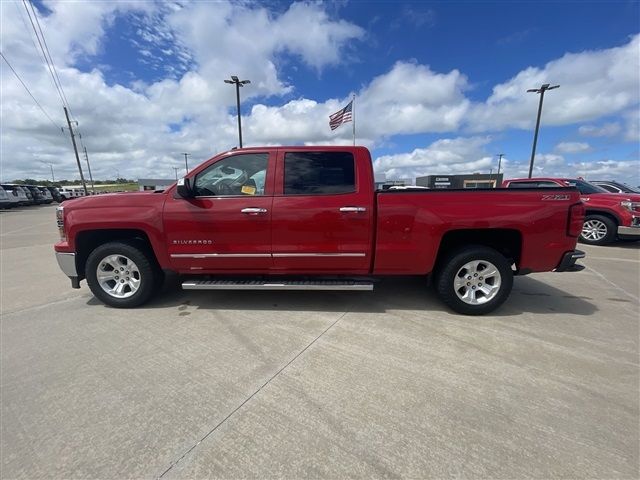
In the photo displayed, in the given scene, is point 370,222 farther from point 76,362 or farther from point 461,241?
point 76,362

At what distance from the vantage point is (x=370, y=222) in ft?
12.0

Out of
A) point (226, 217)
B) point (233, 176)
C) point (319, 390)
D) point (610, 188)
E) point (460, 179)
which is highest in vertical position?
point (460, 179)

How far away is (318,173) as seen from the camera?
3.78 m

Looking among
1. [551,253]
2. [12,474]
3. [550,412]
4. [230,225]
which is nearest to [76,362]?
[12,474]

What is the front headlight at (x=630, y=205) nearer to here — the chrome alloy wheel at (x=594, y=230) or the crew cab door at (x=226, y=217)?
the chrome alloy wheel at (x=594, y=230)

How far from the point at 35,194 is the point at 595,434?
135 feet

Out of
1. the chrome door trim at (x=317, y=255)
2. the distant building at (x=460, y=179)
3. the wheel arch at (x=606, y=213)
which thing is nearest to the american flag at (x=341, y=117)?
the wheel arch at (x=606, y=213)

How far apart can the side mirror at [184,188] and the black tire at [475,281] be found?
312 centimetres

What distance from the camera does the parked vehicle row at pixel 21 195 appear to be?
81.7 feet

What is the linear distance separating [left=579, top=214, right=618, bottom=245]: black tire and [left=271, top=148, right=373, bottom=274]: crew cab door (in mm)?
8064

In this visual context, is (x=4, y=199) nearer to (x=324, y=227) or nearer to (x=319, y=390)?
(x=324, y=227)

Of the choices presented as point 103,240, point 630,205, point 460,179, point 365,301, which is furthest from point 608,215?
point 460,179

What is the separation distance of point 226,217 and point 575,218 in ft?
12.9

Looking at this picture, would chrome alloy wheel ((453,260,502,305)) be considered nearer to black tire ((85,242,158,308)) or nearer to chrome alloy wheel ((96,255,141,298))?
black tire ((85,242,158,308))
